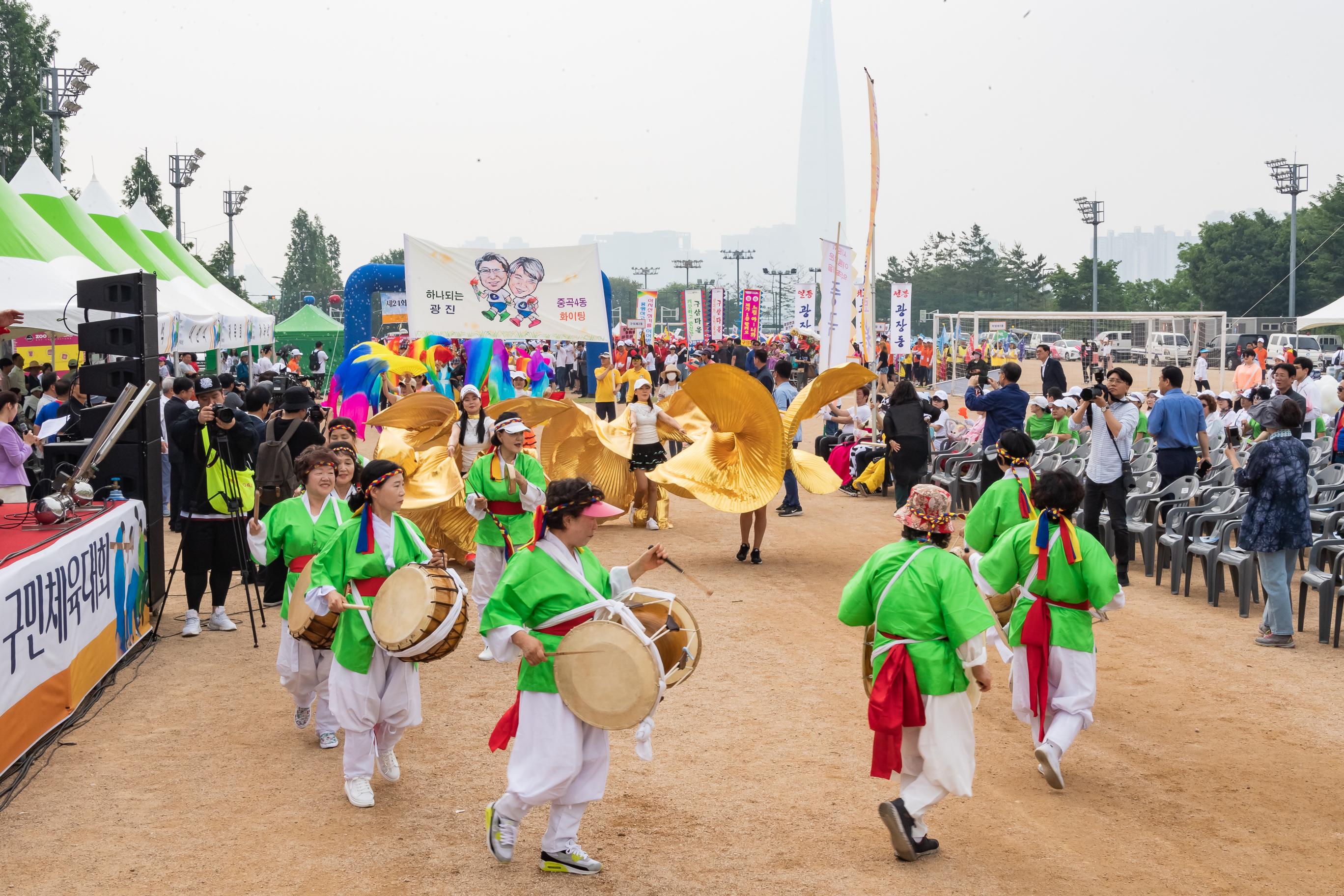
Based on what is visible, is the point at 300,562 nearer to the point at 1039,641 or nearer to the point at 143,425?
the point at 143,425

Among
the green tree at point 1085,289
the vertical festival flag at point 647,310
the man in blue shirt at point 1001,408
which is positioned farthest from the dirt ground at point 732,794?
the green tree at point 1085,289

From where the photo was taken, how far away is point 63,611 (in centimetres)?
565

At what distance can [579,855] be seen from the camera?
164 inches

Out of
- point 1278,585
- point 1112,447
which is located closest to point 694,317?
point 1112,447

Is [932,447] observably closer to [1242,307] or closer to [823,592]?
[823,592]

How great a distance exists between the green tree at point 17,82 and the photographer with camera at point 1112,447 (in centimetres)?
3827


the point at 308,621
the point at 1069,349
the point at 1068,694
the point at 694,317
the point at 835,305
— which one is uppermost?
the point at 694,317

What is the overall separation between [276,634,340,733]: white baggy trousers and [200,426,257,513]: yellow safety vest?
2245 millimetres

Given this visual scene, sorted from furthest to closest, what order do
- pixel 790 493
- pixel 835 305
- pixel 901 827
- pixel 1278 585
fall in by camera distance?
pixel 835 305
pixel 790 493
pixel 1278 585
pixel 901 827

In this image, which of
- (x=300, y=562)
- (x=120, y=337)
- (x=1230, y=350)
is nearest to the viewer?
(x=300, y=562)

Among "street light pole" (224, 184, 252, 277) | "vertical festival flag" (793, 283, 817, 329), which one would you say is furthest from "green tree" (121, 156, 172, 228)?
"vertical festival flag" (793, 283, 817, 329)

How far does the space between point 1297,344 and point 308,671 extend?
132 ft

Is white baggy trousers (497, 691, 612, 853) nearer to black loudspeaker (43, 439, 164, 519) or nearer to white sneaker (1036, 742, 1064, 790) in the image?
white sneaker (1036, 742, 1064, 790)

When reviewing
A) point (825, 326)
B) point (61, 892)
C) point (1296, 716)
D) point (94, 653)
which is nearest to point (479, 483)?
point (94, 653)
